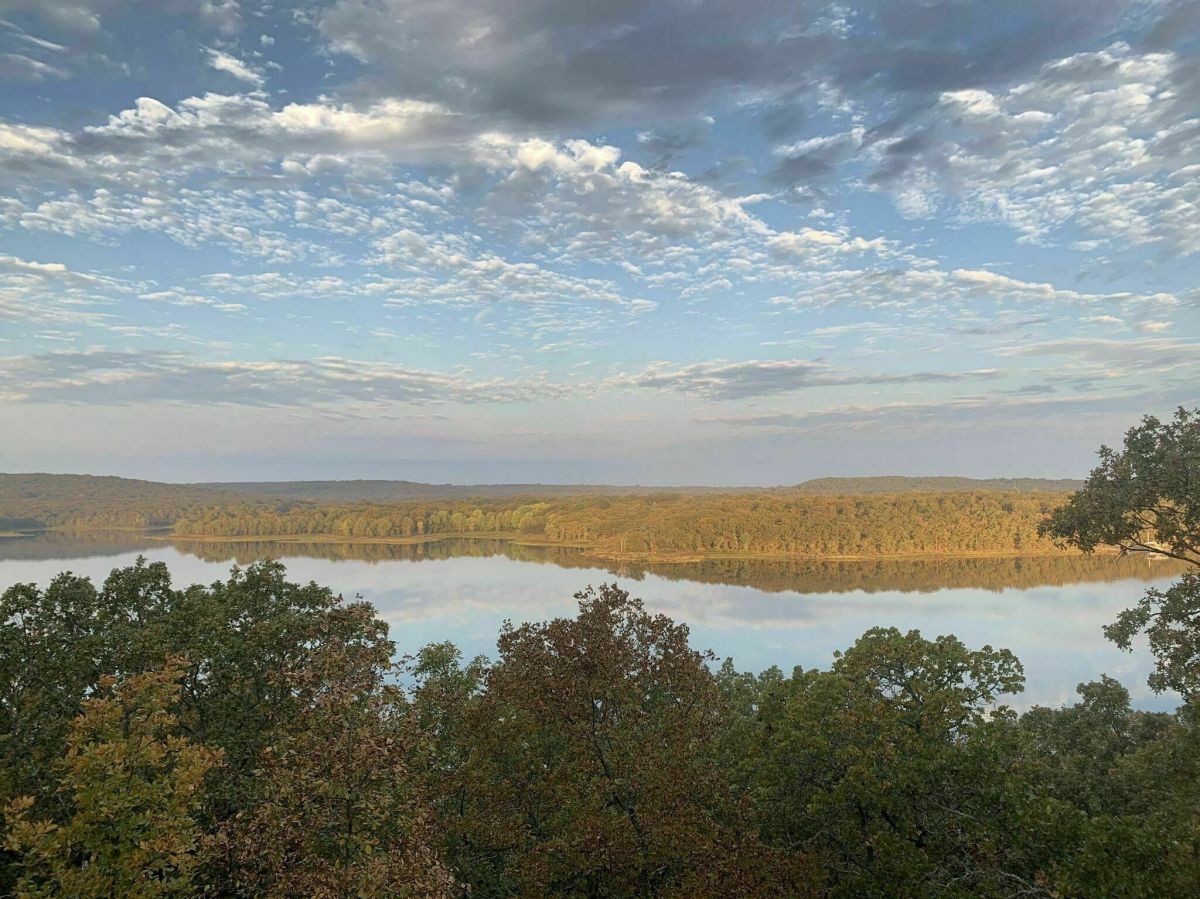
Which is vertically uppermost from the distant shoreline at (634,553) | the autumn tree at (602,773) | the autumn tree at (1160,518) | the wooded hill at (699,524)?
the autumn tree at (1160,518)

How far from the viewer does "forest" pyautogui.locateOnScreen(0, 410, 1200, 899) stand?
8.98 m

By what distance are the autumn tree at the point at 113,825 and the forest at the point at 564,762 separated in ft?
0.15

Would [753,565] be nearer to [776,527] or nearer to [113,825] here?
[776,527]

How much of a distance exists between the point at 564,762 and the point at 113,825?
6978 mm

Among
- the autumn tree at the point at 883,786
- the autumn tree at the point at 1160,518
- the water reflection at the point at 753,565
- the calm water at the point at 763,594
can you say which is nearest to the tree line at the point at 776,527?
the water reflection at the point at 753,565

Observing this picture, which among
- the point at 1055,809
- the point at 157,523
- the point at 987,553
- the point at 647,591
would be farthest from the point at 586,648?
the point at 157,523

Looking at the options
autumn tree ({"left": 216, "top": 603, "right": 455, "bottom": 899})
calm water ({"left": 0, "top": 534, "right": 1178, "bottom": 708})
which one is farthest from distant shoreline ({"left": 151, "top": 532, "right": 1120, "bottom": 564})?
autumn tree ({"left": 216, "top": 603, "right": 455, "bottom": 899})

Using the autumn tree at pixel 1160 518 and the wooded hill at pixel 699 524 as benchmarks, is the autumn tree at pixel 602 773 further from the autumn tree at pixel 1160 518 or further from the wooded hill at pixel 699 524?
the wooded hill at pixel 699 524

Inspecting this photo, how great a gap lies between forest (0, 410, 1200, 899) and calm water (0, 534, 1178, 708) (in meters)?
25.3

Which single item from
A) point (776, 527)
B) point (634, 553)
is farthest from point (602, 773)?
point (776, 527)

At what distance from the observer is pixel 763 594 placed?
78562 mm

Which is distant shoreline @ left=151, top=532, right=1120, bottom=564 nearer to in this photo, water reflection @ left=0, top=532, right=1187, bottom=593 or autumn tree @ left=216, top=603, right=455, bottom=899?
water reflection @ left=0, top=532, right=1187, bottom=593

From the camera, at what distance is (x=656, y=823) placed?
1115 cm

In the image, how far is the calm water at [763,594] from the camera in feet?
158
